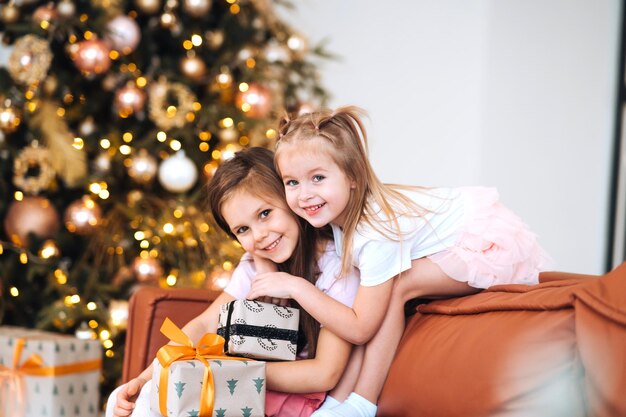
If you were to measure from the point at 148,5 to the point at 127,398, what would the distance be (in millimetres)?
1904

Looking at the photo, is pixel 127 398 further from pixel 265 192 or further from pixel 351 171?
pixel 351 171

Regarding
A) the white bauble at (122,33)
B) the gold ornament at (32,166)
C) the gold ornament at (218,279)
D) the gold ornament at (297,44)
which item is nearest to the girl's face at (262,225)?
the gold ornament at (218,279)

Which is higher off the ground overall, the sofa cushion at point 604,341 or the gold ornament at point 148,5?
the gold ornament at point 148,5

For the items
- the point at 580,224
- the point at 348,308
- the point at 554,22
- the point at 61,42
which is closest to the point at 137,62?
the point at 61,42

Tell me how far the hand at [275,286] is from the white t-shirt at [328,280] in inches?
4.5

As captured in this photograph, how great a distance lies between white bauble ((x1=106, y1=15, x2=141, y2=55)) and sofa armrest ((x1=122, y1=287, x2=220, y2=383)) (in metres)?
1.37

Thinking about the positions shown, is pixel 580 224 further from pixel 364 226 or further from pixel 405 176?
pixel 364 226

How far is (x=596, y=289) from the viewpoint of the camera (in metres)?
1.14

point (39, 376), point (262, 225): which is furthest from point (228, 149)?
point (262, 225)

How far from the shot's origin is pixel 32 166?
2.87 metres

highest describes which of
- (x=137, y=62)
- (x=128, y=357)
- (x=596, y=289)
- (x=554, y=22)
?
(x=554, y=22)

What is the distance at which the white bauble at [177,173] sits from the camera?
292 cm

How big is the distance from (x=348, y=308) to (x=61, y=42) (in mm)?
1942

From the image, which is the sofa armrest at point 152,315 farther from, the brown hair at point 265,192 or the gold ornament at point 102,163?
the gold ornament at point 102,163
